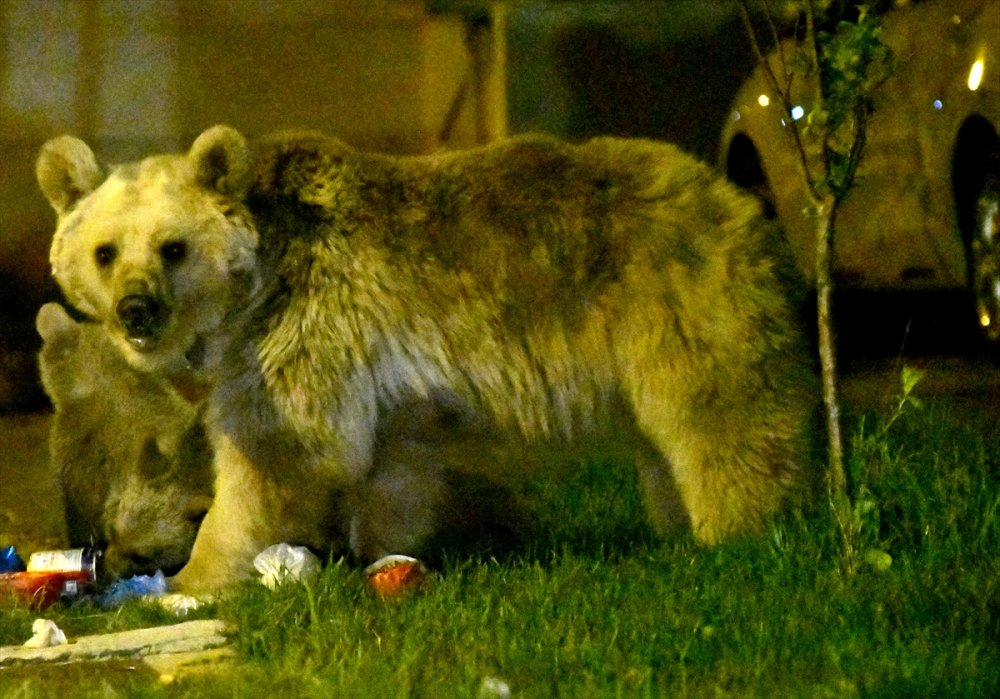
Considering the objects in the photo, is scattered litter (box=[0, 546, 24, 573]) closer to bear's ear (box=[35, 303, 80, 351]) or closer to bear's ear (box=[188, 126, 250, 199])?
bear's ear (box=[35, 303, 80, 351])

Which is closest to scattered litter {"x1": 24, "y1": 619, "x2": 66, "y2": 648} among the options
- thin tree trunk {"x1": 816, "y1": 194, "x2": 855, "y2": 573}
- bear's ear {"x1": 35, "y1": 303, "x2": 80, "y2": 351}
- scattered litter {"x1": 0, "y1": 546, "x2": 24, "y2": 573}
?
scattered litter {"x1": 0, "y1": 546, "x2": 24, "y2": 573}

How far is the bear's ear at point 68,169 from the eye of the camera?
4695 millimetres

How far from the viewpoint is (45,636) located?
4.18 meters

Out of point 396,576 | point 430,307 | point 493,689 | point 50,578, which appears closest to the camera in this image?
point 493,689

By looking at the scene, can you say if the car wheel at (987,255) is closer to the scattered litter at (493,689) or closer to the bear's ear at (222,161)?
the bear's ear at (222,161)

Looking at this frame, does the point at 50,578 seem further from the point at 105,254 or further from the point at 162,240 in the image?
the point at 162,240

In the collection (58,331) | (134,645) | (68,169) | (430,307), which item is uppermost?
(68,169)

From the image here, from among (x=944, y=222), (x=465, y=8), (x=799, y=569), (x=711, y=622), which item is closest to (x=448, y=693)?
(x=711, y=622)

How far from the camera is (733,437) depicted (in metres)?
4.66

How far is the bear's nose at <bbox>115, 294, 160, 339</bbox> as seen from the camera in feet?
14.4

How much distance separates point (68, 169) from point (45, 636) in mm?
1518

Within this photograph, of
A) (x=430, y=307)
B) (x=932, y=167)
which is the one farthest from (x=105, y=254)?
(x=932, y=167)

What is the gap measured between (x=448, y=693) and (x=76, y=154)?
89.7 inches

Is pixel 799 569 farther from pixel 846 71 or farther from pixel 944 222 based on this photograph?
pixel 944 222
